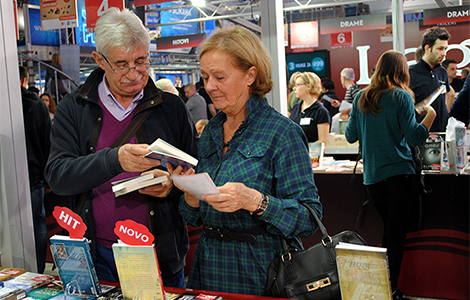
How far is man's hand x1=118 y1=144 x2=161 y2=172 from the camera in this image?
1418 mm

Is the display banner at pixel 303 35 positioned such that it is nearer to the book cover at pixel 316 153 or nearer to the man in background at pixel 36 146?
the book cover at pixel 316 153

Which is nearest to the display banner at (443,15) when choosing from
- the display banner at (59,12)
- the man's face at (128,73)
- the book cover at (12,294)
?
the display banner at (59,12)

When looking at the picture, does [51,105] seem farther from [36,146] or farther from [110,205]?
[110,205]

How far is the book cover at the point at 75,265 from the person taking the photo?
4.59 feet

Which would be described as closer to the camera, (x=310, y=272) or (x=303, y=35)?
(x=310, y=272)

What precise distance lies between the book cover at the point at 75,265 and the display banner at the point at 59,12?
3258 mm

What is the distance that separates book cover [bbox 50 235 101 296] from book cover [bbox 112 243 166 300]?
0.42ft

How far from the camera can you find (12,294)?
1447 millimetres

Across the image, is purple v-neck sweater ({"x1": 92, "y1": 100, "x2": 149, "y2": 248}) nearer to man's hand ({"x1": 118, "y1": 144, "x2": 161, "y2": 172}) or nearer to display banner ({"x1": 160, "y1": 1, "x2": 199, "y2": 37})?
man's hand ({"x1": 118, "y1": 144, "x2": 161, "y2": 172})

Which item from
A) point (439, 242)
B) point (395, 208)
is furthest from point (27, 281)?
point (439, 242)

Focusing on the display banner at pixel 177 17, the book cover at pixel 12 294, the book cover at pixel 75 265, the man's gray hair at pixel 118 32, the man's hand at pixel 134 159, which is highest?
the display banner at pixel 177 17

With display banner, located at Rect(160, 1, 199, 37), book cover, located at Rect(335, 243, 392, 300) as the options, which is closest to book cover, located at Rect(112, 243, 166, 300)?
book cover, located at Rect(335, 243, 392, 300)

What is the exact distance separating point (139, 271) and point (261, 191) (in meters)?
0.47

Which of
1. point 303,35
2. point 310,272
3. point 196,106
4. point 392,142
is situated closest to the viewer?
point 310,272
